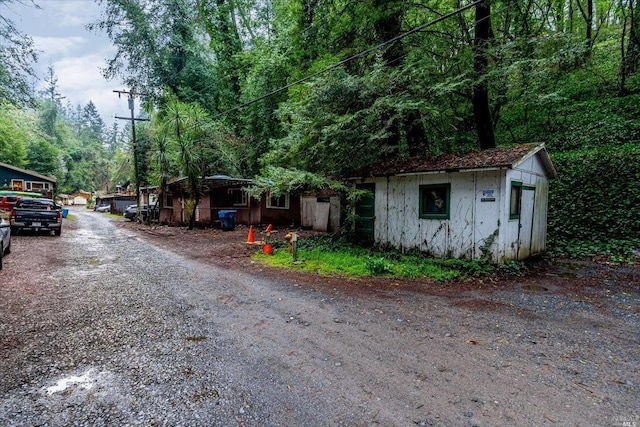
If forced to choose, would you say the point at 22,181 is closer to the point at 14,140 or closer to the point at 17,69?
the point at 14,140

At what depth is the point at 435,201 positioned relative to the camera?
26.5ft

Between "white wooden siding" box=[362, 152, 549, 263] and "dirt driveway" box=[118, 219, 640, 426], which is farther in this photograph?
"white wooden siding" box=[362, 152, 549, 263]

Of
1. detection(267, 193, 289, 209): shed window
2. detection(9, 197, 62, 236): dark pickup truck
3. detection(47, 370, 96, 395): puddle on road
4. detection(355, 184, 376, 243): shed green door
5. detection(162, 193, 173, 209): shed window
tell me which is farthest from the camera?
detection(162, 193, 173, 209): shed window

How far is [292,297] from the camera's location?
17.4ft

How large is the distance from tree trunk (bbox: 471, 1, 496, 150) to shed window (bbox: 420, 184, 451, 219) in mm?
3219

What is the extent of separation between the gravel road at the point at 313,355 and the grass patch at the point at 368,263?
104 centimetres

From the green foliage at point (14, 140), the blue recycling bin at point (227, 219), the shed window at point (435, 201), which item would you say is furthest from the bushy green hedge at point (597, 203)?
the green foliage at point (14, 140)

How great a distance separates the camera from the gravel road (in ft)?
7.59

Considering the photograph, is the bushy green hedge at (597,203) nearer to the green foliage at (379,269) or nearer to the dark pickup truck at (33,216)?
the green foliage at (379,269)

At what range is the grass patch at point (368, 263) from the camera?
22.5 feet

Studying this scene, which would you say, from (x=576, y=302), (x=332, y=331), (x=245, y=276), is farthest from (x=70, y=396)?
(x=576, y=302)

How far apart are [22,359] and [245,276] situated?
3956mm

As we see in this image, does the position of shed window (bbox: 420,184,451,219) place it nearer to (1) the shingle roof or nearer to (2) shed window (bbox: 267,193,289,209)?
(1) the shingle roof

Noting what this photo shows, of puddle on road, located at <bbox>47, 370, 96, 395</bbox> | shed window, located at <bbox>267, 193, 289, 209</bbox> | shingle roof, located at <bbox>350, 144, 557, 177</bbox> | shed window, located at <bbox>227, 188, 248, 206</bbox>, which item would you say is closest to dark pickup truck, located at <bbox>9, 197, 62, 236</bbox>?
shed window, located at <bbox>227, 188, 248, 206</bbox>
